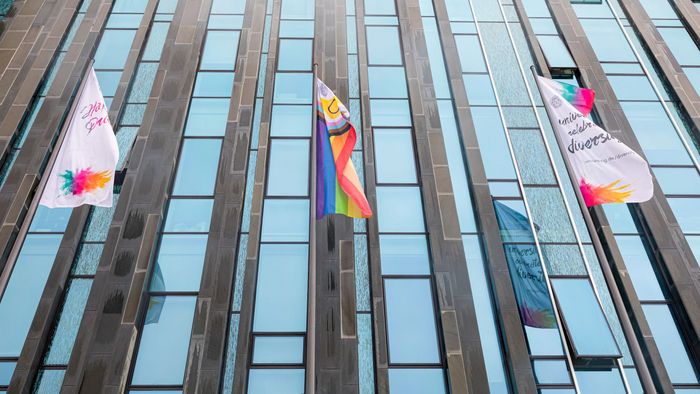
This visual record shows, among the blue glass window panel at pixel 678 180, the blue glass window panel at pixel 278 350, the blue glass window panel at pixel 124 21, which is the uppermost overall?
the blue glass window panel at pixel 124 21

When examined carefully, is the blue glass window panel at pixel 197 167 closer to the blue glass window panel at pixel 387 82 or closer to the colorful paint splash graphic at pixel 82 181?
the colorful paint splash graphic at pixel 82 181

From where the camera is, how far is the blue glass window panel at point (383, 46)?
22.0 metres

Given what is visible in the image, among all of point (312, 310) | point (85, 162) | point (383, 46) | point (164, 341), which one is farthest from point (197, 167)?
point (312, 310)

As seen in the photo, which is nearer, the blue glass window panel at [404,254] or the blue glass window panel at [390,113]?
the blue glass window panel at [404,254]

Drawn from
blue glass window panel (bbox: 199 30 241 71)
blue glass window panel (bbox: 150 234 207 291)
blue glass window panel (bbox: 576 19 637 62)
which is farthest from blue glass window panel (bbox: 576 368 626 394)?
blue glass window panel (bbox: 199 30 241 71)

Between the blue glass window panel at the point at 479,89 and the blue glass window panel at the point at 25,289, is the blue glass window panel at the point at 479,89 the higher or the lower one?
the higher one

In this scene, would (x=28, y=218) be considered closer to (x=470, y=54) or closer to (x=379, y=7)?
(x=470, y=54)

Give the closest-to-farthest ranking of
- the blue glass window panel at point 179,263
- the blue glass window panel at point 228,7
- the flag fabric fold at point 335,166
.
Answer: the flag fabric fold at point 335,166, the blue glass window panel at point 179,263, the blue glass window panel at point 228,7

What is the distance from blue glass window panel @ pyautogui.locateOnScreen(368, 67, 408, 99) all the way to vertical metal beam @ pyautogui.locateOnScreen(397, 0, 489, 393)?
0.25 m

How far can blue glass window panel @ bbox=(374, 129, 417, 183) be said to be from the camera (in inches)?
739

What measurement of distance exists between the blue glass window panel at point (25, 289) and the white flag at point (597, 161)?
12.7 metres

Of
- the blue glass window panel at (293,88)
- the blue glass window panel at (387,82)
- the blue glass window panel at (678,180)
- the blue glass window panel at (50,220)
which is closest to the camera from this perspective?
the blue glass window panel at (50,220)

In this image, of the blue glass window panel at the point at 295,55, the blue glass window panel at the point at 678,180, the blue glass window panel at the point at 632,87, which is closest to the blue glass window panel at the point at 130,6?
the blue glass window panel at the point at 295,55

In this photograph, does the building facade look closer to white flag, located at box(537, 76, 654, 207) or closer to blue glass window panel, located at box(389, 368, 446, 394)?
blue glass window panel, located at box(389, 368, 446, 394)
